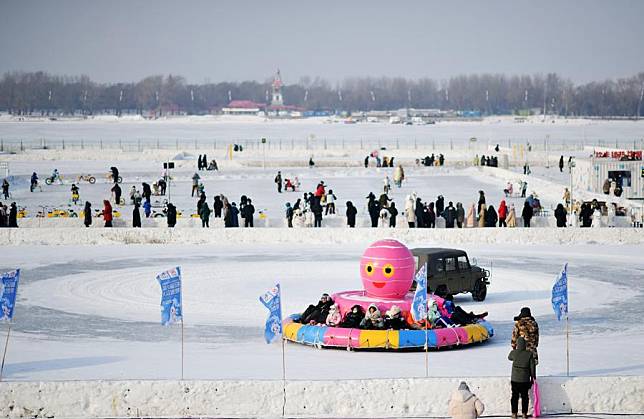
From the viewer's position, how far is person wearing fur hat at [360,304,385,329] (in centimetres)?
1772

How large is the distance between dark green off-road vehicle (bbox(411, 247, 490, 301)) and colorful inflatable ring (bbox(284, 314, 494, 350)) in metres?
3.56

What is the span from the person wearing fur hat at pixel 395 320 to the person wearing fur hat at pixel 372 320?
0.31 feet

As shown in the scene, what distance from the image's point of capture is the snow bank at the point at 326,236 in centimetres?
3175

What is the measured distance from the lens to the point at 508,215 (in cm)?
3481

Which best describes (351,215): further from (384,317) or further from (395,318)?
(395,318)

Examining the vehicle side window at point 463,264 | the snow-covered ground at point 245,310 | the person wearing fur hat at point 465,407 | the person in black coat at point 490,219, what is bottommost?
the snow-covered ground at point 245,310

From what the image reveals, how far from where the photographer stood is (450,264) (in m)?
22.2

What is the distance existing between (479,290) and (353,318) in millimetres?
5265

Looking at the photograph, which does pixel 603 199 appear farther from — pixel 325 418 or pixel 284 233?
pixel 325 418

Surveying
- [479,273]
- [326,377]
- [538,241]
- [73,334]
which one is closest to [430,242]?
[538,241]

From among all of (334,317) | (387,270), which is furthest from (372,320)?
(387,270)

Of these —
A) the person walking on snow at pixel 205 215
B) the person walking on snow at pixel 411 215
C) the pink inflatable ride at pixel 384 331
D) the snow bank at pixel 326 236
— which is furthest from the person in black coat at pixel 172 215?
the pink inflatable ride at pixel 384 331

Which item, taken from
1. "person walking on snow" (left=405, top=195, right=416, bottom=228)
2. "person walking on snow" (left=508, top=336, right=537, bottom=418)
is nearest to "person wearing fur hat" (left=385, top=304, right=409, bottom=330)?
"person walking on snow" (left=508, top=336, right=537, bottom=418)

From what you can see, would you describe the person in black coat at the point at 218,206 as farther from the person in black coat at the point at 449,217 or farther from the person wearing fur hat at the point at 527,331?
the person wearing fur hat at the point at 527,331
